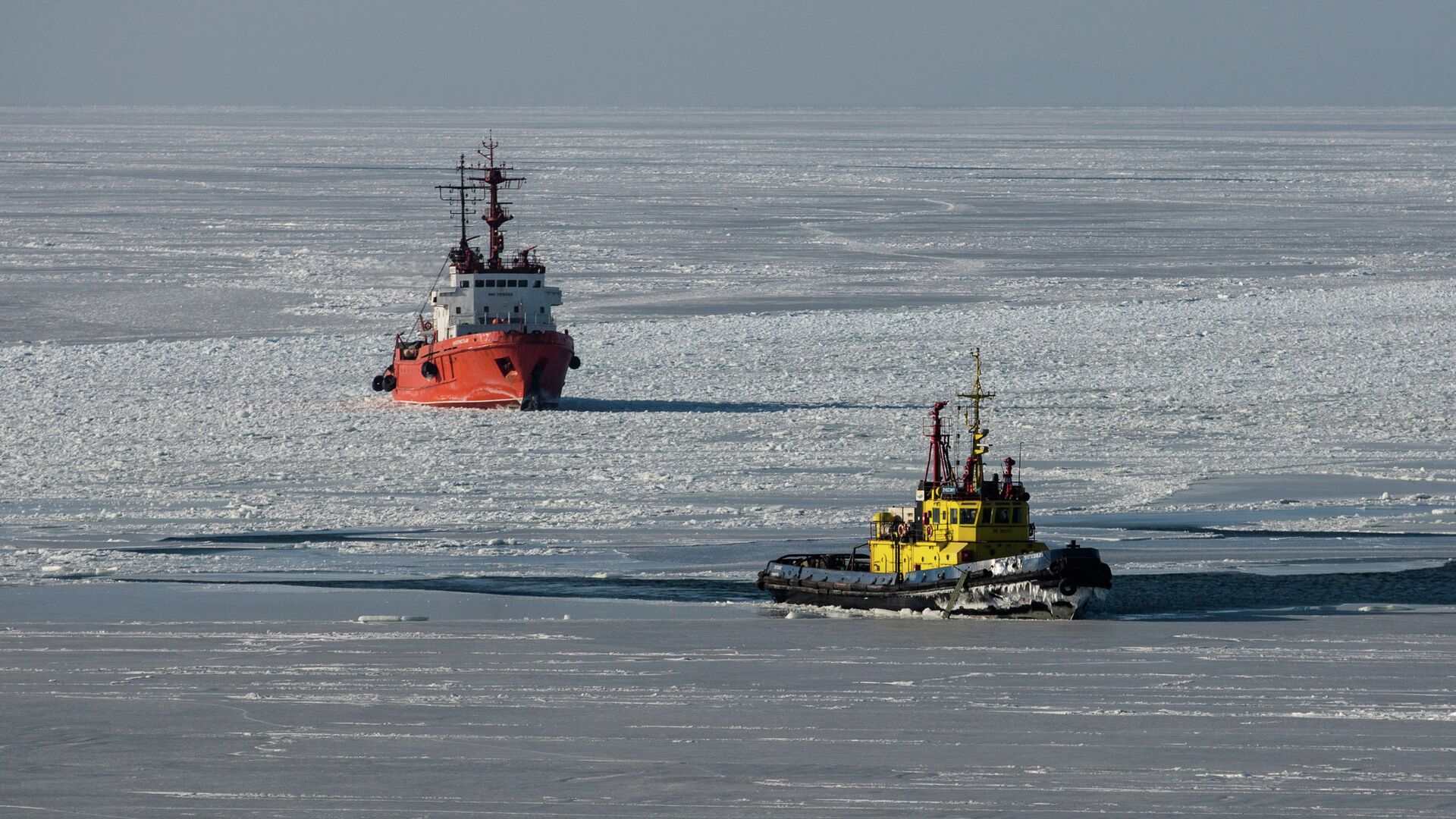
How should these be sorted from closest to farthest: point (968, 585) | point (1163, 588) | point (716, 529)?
1. point (968, 585)
2. point (1163, 588)
3. point (716, 529)

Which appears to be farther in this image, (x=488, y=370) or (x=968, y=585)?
(x=488, y=370)

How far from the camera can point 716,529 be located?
20.0 metres

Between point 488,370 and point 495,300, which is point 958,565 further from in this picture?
point 495,300

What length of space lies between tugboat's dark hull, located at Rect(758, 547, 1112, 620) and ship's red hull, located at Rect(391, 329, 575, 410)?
568 inches

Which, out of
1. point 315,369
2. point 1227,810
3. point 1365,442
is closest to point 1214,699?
point 1227,810

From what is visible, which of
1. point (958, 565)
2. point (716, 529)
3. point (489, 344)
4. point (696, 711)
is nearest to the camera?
point (696, 711)

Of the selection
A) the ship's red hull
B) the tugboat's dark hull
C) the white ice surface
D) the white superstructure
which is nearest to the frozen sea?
the white ice surface

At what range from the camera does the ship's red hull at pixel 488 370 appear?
31.5 metres

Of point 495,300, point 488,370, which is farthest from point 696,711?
point 495,300

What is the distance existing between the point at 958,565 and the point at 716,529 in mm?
3699

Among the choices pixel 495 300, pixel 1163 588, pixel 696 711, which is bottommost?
pixel 696 711

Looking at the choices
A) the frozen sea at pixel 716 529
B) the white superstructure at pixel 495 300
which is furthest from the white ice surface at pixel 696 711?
the white superstructure at pixel 495 300

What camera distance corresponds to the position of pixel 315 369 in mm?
34062

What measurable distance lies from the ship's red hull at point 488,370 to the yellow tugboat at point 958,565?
13841mm
